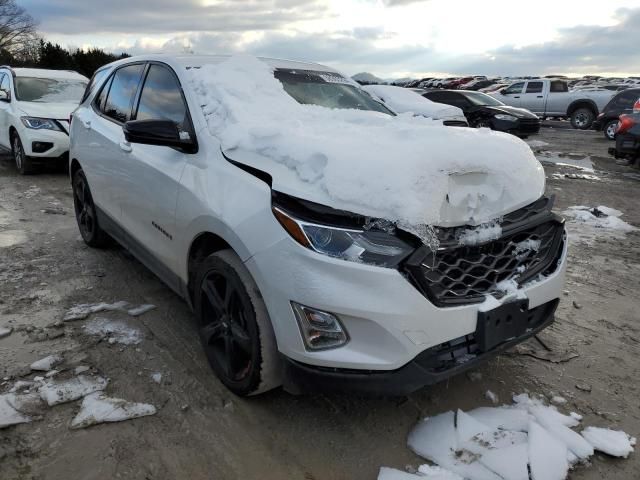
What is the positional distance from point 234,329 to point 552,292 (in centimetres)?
163

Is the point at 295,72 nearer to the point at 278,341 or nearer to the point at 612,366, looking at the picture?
the point at 278,341

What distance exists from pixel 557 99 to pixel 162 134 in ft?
67.1

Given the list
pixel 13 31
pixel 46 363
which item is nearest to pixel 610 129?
pixel 46 363

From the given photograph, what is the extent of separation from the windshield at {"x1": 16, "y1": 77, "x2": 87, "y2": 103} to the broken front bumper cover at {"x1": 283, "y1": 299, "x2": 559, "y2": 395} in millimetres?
8852

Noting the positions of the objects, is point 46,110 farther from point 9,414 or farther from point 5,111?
point 9,414

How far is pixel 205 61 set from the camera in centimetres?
361

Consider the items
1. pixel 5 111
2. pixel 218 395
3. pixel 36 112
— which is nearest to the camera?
pixel 218 395

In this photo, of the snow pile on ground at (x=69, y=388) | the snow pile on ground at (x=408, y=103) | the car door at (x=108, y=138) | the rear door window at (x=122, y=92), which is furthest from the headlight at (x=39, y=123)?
the snow pile on ground at (x=69, y=388)

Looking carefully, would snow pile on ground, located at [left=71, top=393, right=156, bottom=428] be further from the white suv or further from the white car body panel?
the white car body panel

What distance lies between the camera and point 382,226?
222 centimetres

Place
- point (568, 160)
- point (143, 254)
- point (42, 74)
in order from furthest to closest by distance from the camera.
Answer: point (568, 160) → point (42, 74) → point (143, 254)

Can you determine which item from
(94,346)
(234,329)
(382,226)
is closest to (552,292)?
(382,226)

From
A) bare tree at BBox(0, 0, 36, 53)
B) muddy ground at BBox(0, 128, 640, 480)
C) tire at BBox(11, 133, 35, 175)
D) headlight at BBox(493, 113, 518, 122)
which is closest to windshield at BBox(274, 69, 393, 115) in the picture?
muddy ground at BBox(0, 128, 640, 480)

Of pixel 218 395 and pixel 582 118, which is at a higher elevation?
pixel 582 118
